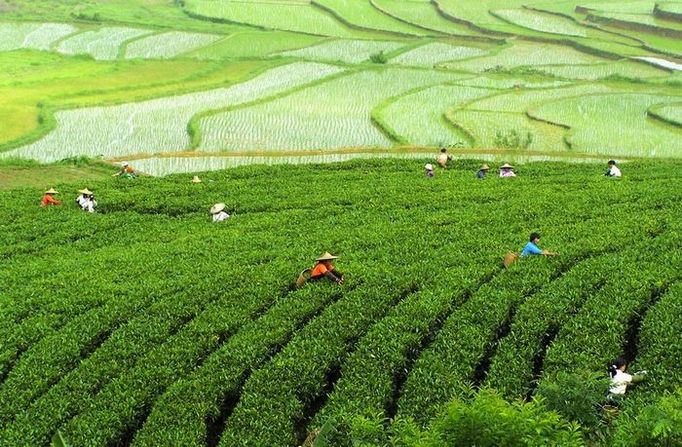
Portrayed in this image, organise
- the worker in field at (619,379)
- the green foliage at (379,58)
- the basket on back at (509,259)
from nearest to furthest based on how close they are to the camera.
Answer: the worker in field at (619,379) < the basket on back at (509,259) < the green foliage at (379,58)

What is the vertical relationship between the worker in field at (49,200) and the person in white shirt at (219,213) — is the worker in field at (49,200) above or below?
below

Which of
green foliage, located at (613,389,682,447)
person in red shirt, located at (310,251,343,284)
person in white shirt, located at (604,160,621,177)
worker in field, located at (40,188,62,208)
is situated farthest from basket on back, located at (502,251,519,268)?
worker in field, located at (40,188,62,208)

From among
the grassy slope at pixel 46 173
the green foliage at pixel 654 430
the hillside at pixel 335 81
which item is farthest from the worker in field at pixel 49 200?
the green foliage at pixel 654 430

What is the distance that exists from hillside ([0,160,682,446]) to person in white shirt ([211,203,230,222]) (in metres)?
0.42

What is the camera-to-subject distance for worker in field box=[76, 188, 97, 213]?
24.6m

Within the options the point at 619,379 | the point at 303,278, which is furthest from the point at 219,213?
the point at 619,379

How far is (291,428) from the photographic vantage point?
41.5 feet

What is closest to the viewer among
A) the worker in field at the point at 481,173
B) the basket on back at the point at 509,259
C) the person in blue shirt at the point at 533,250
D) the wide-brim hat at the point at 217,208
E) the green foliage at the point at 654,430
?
→ the green foliage at the point at 654,430

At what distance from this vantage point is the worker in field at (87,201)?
2456 cm

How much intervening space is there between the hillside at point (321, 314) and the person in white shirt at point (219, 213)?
1.37ft

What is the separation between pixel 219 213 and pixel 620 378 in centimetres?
1438

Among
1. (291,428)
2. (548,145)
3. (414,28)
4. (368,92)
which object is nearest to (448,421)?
(291,428)

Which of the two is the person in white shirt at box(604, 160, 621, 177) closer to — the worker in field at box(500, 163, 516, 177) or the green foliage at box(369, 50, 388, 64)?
the worker in field at box(500, 163, 516, 177)

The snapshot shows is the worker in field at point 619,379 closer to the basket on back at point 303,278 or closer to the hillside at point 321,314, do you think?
the hillside at point 321,314
